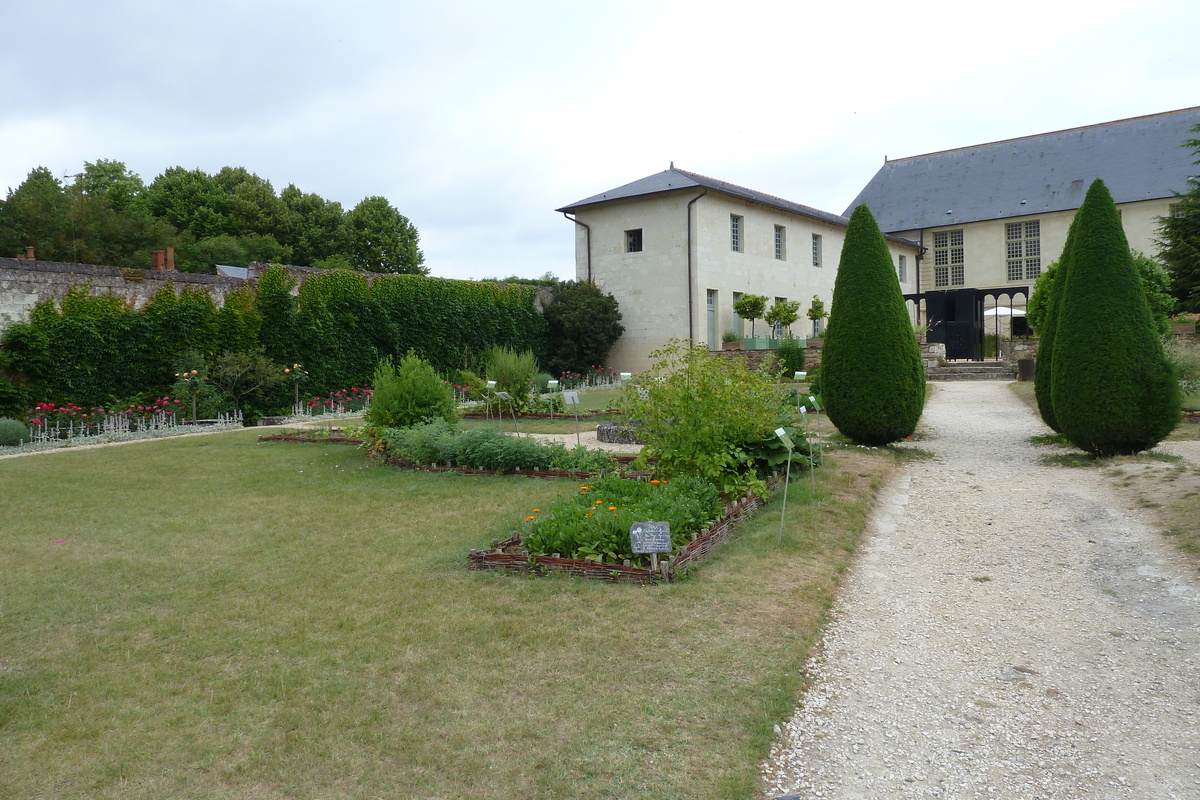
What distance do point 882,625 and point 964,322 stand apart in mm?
24521

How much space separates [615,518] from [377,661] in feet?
6.21

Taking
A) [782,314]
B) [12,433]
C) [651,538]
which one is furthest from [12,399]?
[782,314]

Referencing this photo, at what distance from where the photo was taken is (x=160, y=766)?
9.03ft

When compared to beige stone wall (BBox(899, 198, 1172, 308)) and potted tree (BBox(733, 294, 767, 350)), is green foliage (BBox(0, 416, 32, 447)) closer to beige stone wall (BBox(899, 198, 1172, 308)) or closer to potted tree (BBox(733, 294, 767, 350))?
potted tree (BBox(733, 294, 767, 350))

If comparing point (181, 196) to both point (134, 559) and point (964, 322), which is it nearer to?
point (964, 322)

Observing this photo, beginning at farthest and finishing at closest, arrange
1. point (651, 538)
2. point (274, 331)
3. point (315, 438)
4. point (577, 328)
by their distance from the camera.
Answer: point (577, 328), point (274, 331), point (315, 438), point (651, 538)

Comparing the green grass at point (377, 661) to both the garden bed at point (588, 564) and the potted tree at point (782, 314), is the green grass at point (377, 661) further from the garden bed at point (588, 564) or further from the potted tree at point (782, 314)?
the potted tree at point (782, 314)

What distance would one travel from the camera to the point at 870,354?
9609mm

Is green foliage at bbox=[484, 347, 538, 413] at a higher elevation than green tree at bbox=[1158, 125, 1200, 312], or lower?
lower

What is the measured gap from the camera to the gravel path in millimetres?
2771

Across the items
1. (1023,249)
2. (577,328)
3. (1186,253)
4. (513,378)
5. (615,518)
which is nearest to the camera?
(615,518)

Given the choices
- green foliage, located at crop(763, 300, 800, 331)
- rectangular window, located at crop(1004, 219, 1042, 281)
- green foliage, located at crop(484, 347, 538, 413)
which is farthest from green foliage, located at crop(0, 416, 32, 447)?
rectangular window, located at crop(1004, 219, 1042, 281)

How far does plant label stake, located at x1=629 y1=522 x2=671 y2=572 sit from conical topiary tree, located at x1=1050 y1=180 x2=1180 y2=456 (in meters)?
→ 6.47

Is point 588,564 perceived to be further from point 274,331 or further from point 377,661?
point 274,331
